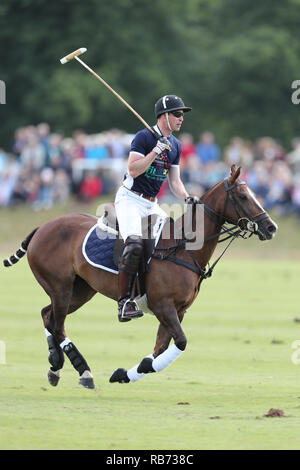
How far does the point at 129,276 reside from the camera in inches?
413

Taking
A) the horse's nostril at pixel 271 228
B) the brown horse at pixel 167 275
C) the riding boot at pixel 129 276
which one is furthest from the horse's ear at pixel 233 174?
the riding boot at pixel 129 276

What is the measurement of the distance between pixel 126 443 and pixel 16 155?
23.6m

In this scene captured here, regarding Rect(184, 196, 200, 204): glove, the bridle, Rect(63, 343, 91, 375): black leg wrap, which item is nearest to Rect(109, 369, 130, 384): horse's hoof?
Rect(63, 343, 91, 375): black leg wrap

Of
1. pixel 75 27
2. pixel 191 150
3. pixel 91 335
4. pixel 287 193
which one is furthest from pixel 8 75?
pixel 91 335

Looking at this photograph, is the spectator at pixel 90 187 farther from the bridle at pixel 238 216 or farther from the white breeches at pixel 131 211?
the bridle at pixel 238 216

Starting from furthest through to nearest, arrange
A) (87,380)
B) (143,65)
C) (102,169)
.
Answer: (143,65)
(102,169)
(87,380)

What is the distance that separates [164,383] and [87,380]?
88cm

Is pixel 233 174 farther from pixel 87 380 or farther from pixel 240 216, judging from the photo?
pixel 87 380

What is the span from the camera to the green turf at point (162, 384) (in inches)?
330

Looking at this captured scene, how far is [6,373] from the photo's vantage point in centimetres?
1166

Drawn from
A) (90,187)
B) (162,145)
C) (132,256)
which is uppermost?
(162,145)

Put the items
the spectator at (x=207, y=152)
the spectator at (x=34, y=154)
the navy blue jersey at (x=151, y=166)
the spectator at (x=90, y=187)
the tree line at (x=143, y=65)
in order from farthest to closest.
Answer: the tree line at (x=143, y=65) → the spectator at (x=90, y=187) → the spectator at (x=34, y=154) → the spectator at (x=207, y=152) → the navy blue jersey at (x=151, y=166)

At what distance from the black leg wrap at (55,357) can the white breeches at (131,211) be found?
4.47 ft

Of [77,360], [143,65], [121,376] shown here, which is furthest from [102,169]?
[121,376]
